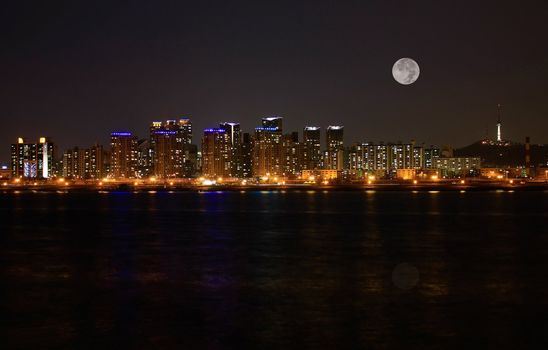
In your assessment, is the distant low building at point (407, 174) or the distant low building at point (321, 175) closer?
the distant low building at point (321, 175)

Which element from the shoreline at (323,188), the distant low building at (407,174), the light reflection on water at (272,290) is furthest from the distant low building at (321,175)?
the light reflection on water at (272,290)

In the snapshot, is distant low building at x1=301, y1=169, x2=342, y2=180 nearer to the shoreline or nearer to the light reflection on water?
the shoreline

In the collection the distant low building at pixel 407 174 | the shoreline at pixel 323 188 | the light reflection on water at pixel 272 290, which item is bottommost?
the light reflection on water at pixel 272 290

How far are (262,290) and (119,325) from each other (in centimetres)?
466

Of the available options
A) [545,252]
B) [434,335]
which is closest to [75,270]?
[434,335]

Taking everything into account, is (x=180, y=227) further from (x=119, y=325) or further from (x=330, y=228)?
(x=119, y=325)

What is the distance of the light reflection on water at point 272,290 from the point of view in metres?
11.3

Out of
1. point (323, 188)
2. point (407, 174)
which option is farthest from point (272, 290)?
point (407, 174)

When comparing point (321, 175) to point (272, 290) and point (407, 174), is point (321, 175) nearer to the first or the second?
point (407, 174)

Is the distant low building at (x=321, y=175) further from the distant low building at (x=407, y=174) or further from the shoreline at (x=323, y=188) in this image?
the shoreline at (x=323, y=188)

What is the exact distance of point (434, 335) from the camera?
11.2 m

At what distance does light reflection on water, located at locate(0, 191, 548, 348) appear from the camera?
37.2ft

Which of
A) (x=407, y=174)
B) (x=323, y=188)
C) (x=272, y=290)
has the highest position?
(x=407, y=174)

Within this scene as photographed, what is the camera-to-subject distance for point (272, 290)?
624 inches
